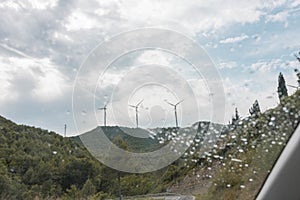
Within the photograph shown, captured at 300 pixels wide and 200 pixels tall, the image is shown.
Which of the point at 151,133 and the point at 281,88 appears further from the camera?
the point at 151,133

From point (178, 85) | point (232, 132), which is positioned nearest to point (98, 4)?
point (178, 85)

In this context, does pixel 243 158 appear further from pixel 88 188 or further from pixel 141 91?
pixel 88 188

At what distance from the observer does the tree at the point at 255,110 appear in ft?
6.47

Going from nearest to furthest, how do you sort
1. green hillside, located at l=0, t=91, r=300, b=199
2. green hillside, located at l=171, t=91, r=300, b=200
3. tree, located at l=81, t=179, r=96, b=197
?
green hillside, located at l=171, t=91, r=300, b=200
green hillside, located at l=0, t=91, r=300, b=199
tree, located at l=81, t=179, r=96, b=197

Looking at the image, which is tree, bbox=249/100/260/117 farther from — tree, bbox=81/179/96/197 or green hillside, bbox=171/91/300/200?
tree, bbox=81/179/96/197

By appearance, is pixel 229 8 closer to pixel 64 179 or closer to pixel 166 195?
pixel 166 195

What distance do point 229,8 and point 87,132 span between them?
0.98 m

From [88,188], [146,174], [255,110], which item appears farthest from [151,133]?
[255,110]

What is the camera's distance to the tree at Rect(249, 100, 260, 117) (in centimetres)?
197

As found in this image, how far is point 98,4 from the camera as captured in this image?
1996 millimetres

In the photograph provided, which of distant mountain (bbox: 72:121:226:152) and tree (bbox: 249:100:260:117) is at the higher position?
tree (bbox: 249:100:260:117)

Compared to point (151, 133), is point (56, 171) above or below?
below

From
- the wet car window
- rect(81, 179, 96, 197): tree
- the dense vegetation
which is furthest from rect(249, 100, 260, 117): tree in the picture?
rect(81, 179, 96, 197): tree

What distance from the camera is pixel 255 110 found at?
1.98m
